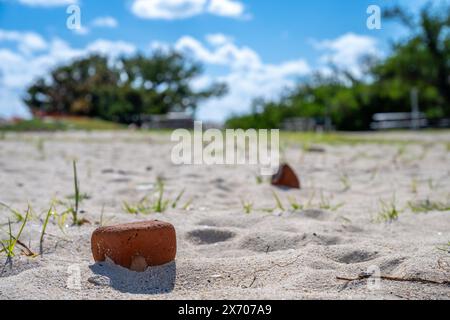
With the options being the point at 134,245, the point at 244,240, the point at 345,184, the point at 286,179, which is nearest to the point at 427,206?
the point at 345,184

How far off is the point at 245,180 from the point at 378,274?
2125 millimetres

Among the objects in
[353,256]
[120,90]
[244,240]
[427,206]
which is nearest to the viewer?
[353,256]

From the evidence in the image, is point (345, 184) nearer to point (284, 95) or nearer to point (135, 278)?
point (135, 278)

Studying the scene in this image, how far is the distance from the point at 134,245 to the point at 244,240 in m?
0.49

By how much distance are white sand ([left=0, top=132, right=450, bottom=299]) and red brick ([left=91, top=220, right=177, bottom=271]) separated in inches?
1.5

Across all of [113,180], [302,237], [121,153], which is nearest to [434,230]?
[302,237]

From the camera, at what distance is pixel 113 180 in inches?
135

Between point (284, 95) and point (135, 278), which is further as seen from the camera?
point (284, 95)

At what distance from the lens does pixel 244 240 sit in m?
1.94

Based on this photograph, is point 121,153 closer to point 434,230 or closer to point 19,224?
point 19,224

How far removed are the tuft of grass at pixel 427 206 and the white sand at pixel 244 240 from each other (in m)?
0.05

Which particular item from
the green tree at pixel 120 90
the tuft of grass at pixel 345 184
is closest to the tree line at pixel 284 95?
the green tree at pixel 120 90

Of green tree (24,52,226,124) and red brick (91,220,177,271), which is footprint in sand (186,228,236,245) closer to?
red brick (91,220,177,271)
